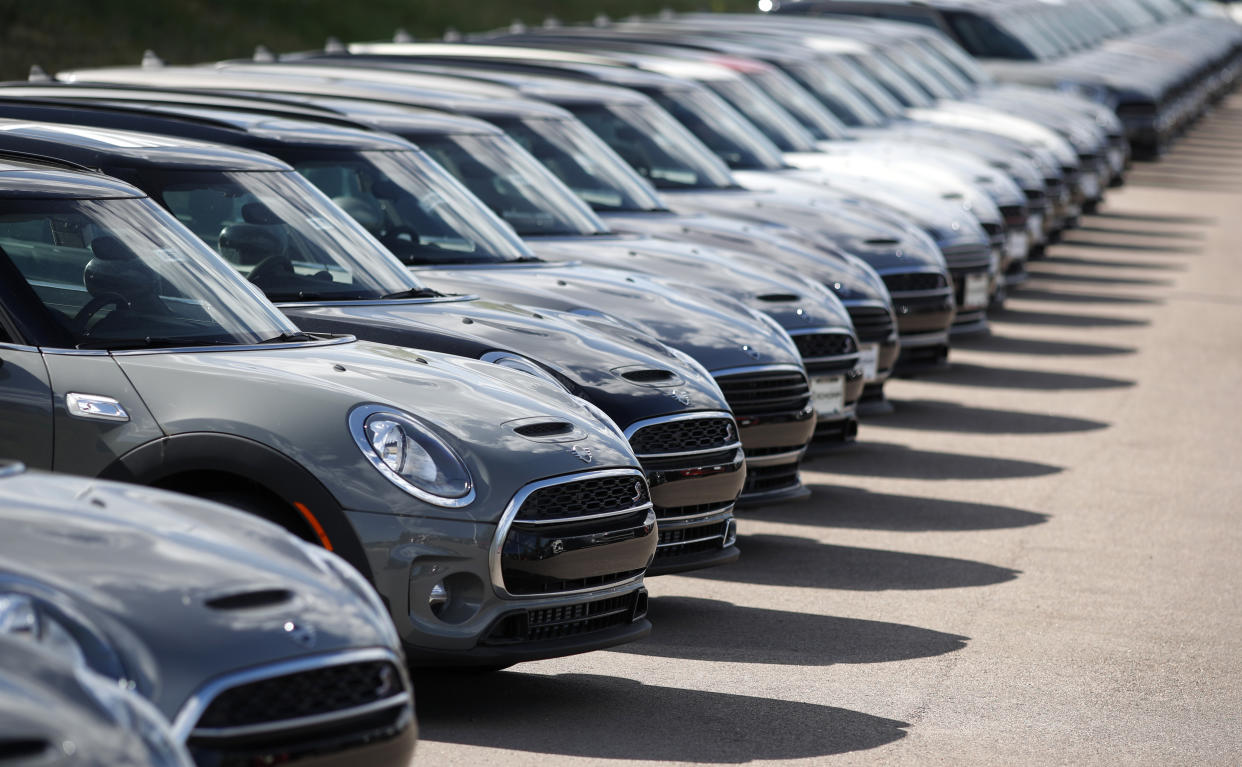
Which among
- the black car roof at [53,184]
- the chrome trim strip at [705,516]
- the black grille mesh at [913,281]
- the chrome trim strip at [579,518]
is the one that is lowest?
the black grille mesh at [913,281]

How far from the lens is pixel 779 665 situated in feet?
21.5

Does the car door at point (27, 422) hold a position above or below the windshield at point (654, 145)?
above

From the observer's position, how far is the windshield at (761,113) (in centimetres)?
1500

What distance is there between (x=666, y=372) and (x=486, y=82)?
18.0ft

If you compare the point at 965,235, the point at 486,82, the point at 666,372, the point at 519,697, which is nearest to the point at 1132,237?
the point at 965,235

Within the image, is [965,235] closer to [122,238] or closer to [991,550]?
[991,550]

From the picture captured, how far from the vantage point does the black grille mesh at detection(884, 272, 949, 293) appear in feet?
39.1

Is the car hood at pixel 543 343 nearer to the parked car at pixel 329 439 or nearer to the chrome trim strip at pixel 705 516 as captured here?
the chrome trim strip at pixel 705 516

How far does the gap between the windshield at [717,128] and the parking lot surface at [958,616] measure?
1997 mm

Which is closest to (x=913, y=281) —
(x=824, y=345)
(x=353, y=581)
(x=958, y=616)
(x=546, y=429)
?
(x=824, y=345)

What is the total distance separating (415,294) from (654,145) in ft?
16.8

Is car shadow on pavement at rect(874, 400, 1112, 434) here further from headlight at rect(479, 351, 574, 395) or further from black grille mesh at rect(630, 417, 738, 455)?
headlight at rect(479, 351, 574, 395)

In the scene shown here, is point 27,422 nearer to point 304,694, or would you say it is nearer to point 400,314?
point 304,694

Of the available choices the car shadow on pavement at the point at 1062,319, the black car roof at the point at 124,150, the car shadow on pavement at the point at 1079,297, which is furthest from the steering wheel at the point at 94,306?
the car shadow on pavement at the point at 1079,297
